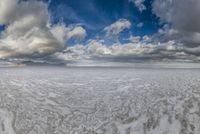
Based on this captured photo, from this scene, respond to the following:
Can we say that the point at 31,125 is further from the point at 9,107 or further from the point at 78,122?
the point at 9,107

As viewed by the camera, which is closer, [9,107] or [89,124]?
[89,124]

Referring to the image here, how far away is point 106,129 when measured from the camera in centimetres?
2162

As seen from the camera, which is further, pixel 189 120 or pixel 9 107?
pixel 9 107

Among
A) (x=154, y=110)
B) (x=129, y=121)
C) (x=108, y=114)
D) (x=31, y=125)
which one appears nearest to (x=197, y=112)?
(x=154, y=110)

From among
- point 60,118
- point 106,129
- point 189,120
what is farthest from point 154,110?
point 60,118

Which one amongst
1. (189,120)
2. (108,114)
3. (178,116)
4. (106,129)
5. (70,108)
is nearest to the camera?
(106,129)

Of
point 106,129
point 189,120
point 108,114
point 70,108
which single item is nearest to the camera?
point 106,129

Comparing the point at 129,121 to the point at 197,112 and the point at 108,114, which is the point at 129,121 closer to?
the point at 108,114

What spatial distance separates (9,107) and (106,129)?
15360 millimetres

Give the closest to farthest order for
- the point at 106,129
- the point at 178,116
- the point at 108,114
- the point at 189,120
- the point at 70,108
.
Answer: the point at 106,129 < the point at 189,120 < the point at 178,116 < the point at 108,114 < the point at 70,108

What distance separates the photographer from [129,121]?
23.6 metres

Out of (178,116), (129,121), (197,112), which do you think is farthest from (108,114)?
(197,112)

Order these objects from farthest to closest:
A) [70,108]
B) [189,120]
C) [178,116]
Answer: [70,108]
[178,116]
[189,120]

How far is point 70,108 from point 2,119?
965cm
